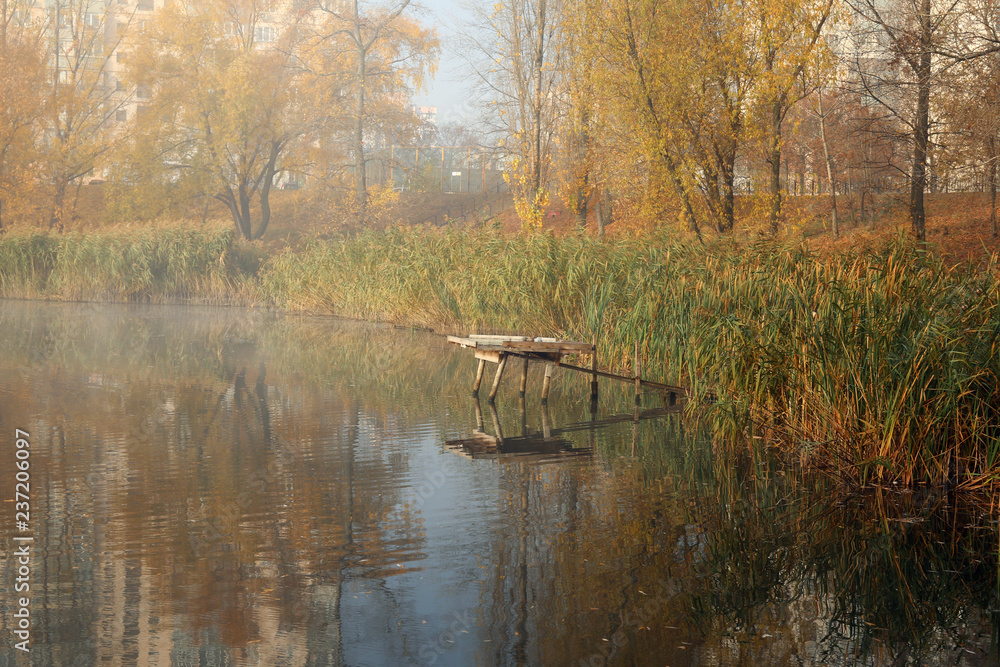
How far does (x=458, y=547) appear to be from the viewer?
6.19 m

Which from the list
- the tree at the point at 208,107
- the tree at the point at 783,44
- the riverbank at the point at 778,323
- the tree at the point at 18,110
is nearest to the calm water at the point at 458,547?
the riverbank at the point at 778,323

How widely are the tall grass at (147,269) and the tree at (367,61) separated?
7.55 m

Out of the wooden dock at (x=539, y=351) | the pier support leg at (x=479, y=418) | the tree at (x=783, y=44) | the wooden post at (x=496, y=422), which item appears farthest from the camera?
the tree at (x=783, y=44)

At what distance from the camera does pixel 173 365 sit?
15336 mm

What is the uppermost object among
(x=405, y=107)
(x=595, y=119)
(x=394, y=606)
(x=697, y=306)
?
(x=405, y=107)

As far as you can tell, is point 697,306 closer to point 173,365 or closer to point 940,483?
point 940,483

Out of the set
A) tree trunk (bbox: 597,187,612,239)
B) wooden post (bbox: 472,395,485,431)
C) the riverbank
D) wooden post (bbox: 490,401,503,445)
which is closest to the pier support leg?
wooden post (bbox: 472,395,485,431)

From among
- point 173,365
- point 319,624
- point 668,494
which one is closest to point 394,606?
point 319,624

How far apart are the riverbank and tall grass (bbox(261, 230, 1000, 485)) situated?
0.06 feet

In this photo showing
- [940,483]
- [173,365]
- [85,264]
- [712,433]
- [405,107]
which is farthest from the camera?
[405,107]

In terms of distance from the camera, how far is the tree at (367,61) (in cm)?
3244

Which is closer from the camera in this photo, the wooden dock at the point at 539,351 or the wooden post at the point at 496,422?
the wooden post at the point at 496,422

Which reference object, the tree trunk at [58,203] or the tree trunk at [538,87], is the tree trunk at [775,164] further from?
the tree trunk at [58,203]

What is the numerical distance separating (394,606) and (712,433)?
5.25 meters
